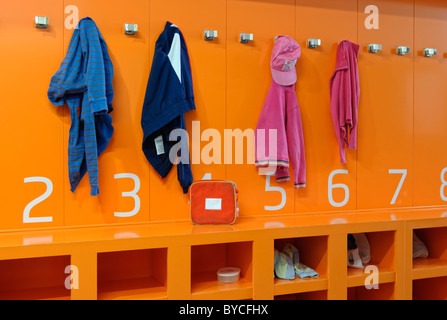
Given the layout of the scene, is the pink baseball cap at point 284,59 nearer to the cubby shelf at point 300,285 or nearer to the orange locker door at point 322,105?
the orange locker door at point 322,105

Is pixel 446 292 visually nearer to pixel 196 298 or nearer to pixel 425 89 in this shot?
pixel 425 89

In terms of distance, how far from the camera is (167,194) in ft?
8.70

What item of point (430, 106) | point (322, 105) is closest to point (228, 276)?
point (322, 105)

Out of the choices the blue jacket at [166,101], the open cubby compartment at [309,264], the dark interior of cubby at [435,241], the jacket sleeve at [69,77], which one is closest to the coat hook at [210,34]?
the blue jacket at [166,101]

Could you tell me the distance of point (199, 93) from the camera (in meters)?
2.71

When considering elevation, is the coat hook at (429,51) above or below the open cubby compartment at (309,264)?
above

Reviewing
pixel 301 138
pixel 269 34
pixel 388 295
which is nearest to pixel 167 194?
pixel 301 138

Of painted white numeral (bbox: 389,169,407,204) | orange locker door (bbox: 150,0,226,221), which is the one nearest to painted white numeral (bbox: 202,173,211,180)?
orange locker door (bbox: 150,0,226,221)

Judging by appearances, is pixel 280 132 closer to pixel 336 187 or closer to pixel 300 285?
pixel 336 187

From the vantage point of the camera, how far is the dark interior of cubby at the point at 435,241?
3.01 meters

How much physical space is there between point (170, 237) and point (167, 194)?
0.47 metres

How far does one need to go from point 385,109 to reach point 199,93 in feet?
4.43

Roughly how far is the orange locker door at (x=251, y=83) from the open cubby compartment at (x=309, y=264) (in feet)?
0.85

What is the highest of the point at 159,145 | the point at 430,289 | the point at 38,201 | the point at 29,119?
the point at 29,119
